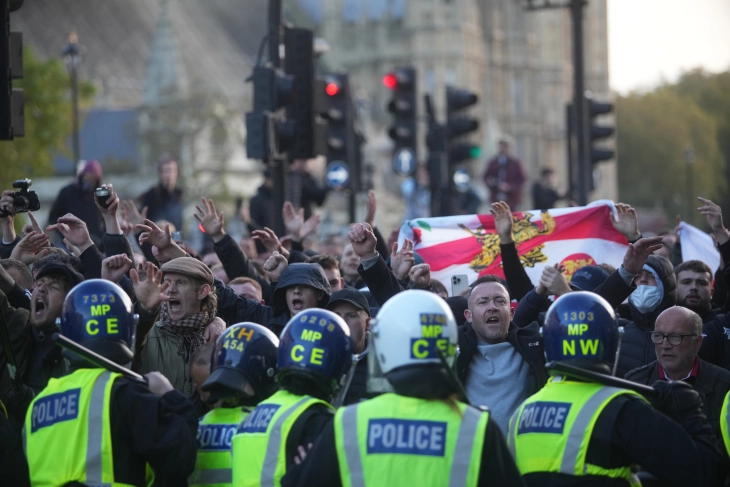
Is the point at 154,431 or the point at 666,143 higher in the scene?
the point at 666,143

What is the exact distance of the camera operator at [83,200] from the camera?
47.3ft

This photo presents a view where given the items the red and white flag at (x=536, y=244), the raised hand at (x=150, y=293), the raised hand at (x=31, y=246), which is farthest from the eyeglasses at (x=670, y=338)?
the raised hand at (x=31, y=246)

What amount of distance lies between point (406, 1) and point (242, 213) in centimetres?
9279

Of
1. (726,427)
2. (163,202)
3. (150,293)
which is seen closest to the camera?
(726,427)

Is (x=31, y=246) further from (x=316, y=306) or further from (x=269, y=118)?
(x=269, y=118)

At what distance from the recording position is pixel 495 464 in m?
5.37

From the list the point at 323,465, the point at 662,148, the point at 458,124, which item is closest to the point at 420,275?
the point at 323,465

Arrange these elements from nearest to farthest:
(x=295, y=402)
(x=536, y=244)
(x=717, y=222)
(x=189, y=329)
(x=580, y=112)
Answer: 1. (x=295, y=402)
2. (x=189, y=329)
3. (x=717, y=222)
4. (x=536, y=244)
5. (x=580, y=112)

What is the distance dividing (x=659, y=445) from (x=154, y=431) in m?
2.05

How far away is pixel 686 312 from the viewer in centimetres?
768

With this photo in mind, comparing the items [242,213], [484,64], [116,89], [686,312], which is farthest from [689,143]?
[686,312]

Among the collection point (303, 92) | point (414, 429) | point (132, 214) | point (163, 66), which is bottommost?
point (414, 429)

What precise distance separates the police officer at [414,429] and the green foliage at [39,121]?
36869 mm

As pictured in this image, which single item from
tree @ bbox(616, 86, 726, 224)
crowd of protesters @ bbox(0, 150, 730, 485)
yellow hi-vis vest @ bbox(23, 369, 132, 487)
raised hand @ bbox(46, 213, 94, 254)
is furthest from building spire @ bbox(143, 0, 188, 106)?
yellow hi-vis vest @ bbox(23, 369, 132, 487)
